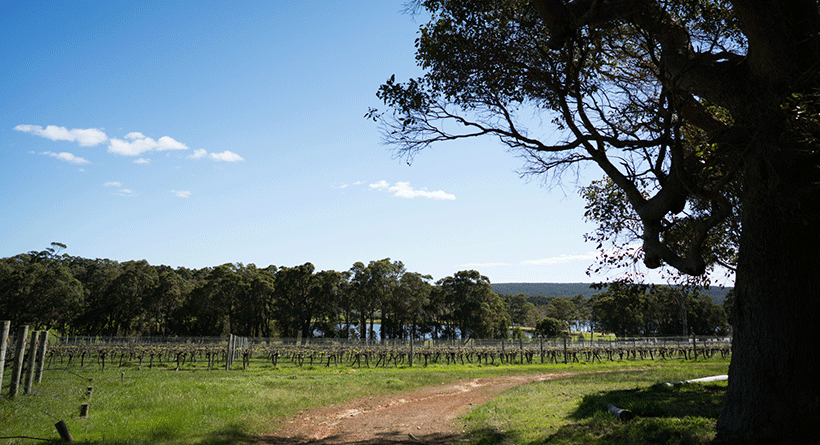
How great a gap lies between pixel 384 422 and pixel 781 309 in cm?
762

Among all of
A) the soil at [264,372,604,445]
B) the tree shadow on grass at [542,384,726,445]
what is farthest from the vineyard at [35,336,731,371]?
the tree shadow on grass at [542,384,726,445]

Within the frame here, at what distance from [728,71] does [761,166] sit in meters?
1.50

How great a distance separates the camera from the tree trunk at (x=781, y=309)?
4.88 meters

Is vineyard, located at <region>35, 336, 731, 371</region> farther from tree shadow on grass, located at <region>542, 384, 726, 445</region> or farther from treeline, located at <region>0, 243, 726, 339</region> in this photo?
tree shadow on grass, located at <region>542, 384, 726, 445</region>

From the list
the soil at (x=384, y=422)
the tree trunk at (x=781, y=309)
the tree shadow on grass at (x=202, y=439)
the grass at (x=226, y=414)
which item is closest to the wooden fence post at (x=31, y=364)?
the grass at (x=226, y=414)

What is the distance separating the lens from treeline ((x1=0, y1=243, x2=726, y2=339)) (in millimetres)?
45344

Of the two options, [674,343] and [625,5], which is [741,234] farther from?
[674,343]

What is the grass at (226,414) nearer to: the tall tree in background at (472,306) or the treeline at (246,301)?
the treeline at (246,301)

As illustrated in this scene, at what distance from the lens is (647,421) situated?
257 inches

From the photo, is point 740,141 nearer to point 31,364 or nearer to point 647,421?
point 647,421

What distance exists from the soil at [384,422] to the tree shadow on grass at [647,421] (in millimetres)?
2207

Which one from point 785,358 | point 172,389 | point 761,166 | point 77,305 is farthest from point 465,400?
point 77,305

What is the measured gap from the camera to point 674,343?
4719cm

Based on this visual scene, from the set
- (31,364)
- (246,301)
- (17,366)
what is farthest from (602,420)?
(246,301)
